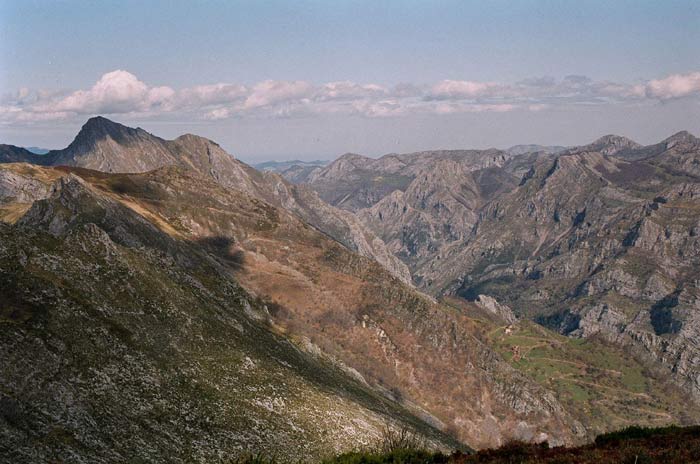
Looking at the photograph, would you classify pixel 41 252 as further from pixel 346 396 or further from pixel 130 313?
pixel 346 396

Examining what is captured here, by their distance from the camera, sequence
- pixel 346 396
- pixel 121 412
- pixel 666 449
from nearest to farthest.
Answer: pixel 666 449 < pixel 121 412 < pixel 346 396

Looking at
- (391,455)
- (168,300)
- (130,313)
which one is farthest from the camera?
(168,300)

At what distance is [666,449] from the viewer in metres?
43.2

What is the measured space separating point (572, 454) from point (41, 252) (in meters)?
83.7

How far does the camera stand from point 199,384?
86.0 m

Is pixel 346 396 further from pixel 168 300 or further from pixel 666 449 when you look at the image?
pixel 666 449

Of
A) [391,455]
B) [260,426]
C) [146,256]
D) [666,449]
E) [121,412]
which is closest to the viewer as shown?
[666,449]

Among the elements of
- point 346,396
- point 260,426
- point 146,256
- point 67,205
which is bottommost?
point 346,396

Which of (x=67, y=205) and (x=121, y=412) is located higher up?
(x=67, y=205)

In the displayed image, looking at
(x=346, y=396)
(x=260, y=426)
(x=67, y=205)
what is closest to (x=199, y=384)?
(x=260, y=426)

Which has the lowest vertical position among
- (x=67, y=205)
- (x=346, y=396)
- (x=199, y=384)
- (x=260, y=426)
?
(x=346, y=396)

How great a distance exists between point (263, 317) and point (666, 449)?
146m

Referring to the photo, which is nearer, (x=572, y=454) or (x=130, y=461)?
(x=572, y=454)

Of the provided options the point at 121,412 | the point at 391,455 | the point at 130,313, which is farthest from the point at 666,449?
the point at 130,313
